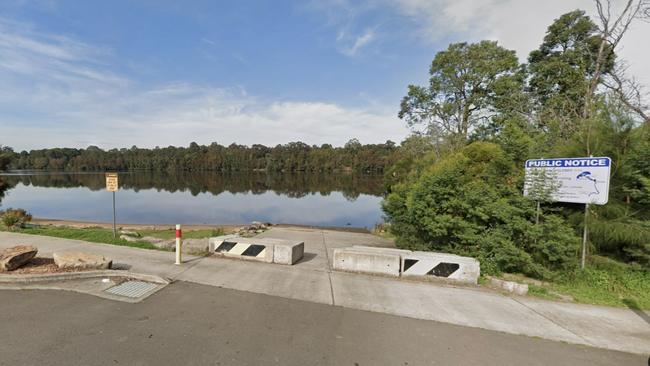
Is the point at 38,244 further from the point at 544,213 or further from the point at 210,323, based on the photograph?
the point at 544,213

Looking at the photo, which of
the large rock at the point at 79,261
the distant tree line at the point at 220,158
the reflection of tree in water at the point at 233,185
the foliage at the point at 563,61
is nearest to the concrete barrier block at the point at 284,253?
the large rock at the point at 79,261

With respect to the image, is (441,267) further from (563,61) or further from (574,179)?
(563,61)

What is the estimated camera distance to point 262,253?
6766 mm

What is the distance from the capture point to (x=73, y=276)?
16.5ft

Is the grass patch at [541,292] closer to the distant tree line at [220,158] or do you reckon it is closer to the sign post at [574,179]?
the sign post at [574,179]

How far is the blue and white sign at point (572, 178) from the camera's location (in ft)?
18.3

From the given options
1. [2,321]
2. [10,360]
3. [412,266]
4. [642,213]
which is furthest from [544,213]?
[2,321]

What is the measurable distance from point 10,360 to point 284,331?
2.80m

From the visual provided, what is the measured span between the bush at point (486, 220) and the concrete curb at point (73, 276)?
20.2 ft

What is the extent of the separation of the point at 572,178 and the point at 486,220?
6.35 ft

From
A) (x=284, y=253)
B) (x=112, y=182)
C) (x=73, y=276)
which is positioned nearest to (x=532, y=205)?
(x=284, y=253)

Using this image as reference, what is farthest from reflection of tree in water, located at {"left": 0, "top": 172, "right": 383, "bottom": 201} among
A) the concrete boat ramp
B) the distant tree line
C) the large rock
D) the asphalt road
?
the distant tree line

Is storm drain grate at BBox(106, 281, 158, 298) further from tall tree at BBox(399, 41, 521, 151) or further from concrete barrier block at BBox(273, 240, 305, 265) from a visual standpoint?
tall tree at BBox(399, 41, 521, 151)

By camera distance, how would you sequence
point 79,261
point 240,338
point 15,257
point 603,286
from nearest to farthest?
point 240,338, point 15,257, point 79,261, point 603,286
